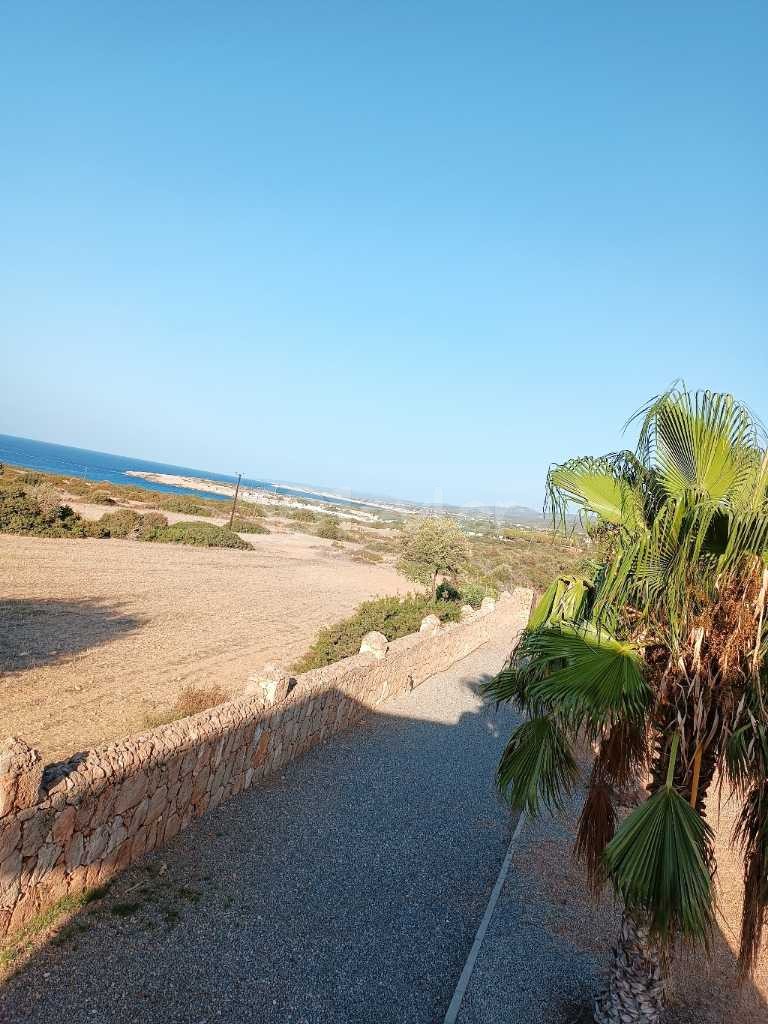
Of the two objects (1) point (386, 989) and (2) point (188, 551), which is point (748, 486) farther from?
(2) point (188, 551)

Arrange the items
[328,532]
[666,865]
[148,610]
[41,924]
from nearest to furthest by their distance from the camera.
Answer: [666,865]
[41,924]
[148,610]
[328,532]

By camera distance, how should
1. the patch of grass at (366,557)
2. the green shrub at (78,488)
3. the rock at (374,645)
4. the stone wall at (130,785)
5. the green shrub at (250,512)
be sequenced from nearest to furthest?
the stone wall at (130,785), the rock at (374,645), the patch of grass at (366,557), the green shrub at (78,488), the green shrub at (250,512)

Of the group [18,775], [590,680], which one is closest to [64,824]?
[18,775]

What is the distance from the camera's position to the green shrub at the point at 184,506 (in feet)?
164

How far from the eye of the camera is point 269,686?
7.82m

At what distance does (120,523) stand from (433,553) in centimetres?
1834

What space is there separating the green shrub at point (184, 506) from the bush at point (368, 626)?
1396 inches

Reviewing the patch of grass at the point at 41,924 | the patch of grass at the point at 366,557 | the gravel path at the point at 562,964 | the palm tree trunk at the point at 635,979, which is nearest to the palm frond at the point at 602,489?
the gravel path at the point at 562,964

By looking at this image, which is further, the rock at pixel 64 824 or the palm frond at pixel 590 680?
the rock at pixel 64 824

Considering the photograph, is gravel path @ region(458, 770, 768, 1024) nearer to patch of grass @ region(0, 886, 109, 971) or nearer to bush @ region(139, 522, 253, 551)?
patch of grass @ region(0, 886, 109, 971)

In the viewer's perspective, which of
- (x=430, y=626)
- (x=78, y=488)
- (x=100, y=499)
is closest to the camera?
(x=430, y=626)

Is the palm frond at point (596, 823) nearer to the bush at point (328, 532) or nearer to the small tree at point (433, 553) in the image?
the small tree at point (433, 553)

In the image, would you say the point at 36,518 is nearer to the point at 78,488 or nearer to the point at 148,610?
the point at 148,610

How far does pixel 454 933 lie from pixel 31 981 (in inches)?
140
